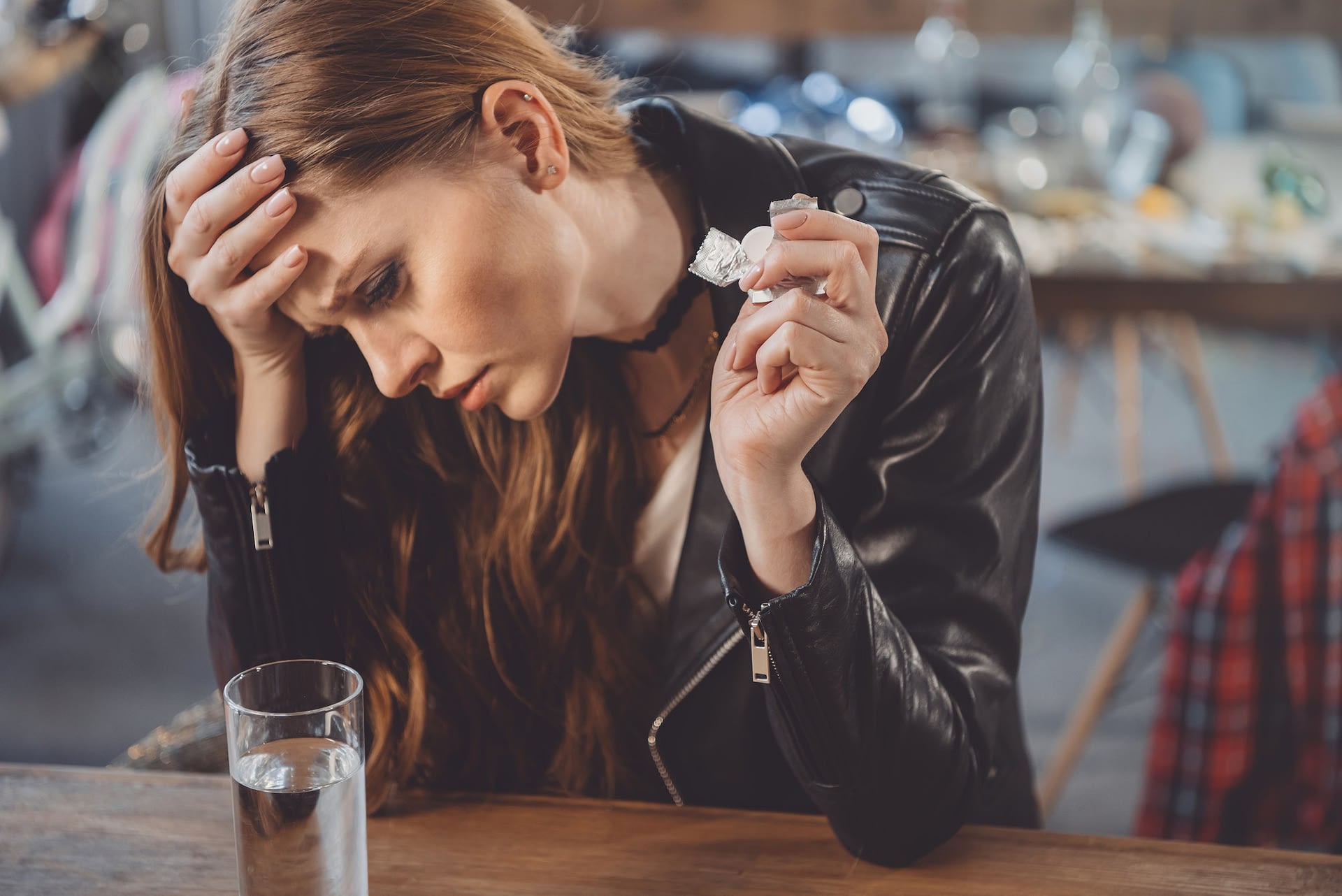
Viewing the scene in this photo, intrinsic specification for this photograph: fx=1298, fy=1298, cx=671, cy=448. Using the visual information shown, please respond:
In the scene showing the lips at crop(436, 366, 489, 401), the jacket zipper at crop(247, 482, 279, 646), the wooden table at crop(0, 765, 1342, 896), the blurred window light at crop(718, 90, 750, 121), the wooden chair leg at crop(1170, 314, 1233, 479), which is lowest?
the wooden chair leg at crop(1170, 314, 1233, 479)

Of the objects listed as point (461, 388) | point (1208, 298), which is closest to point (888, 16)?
point (1208, 298)

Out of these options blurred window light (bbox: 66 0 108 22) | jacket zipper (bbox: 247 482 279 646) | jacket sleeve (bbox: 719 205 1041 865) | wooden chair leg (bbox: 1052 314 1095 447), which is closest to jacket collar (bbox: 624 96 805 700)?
jacket sleeve (bbox: 719 205 1041 865)

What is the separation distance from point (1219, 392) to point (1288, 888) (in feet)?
13.5

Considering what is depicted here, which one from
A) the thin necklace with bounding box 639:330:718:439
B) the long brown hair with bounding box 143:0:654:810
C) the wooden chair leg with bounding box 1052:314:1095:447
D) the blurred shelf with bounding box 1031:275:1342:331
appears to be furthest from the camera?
the wooden chair leg with bounding box 1052:314:1095:447

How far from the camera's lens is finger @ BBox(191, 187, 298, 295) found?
0.89 meters

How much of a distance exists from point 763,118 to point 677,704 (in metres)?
2.26

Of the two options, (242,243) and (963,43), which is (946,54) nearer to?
(963,43)

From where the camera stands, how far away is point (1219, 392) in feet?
15.0

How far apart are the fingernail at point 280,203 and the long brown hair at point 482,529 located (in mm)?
116

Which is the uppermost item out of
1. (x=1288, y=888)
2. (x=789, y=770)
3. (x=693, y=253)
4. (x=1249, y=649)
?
(x=693, y=253)

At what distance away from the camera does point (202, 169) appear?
92cm

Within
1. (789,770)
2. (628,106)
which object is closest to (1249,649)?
(789,770)

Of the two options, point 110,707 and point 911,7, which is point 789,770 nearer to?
point 110,707

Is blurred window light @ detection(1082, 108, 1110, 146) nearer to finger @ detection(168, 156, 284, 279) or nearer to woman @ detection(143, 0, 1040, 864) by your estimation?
woman @ detection(143, 0, 1040, 864)
